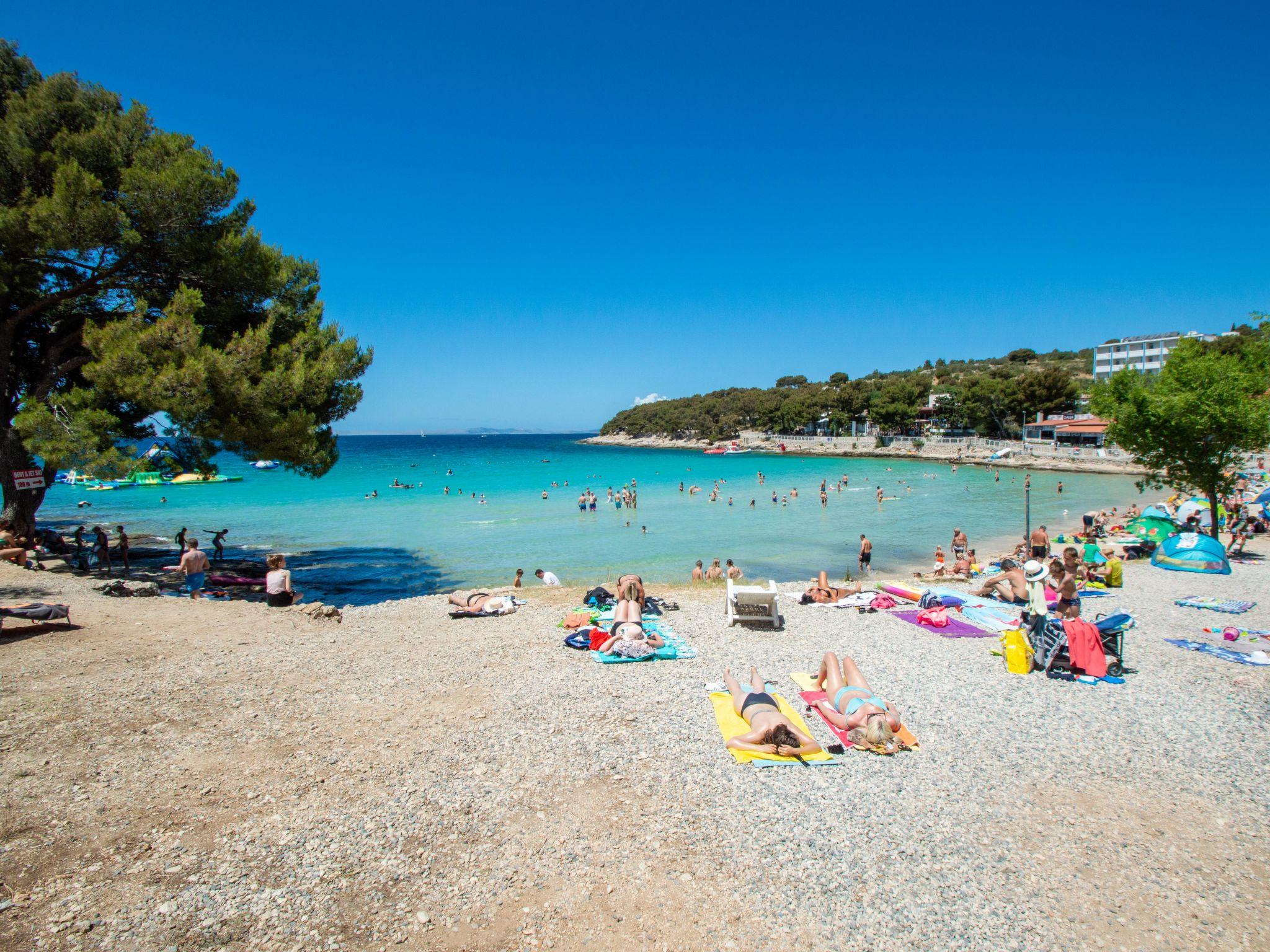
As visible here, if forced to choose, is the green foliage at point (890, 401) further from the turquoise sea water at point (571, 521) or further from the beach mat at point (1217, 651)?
the beach mat at point (1217, 651)

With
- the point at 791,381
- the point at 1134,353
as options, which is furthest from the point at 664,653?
the point at 791,381

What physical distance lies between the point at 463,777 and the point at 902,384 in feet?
310

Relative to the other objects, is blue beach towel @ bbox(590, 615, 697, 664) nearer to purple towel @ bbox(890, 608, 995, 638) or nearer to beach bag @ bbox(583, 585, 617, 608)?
beach bag @ bbox(583, 585, 617, 608)

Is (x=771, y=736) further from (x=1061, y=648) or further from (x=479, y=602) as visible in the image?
(x=479, y=602)

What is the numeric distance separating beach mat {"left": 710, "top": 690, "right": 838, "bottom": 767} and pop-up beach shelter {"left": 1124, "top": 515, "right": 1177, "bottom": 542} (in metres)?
15.7

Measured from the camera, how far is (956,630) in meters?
9.52

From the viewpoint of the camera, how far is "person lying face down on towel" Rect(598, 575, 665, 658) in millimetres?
8266

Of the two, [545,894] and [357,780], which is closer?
[545,894]

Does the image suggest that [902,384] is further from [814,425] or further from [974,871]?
[974,871]

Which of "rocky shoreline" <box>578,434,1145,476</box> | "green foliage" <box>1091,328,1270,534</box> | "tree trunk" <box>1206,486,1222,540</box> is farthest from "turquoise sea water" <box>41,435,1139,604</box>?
"tree trunk" <box>1206,486,1222,540</box>

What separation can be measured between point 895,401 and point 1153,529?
74.0m

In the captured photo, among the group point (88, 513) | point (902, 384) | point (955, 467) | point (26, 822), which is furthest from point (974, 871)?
point (902, 384)

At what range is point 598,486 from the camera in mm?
52688

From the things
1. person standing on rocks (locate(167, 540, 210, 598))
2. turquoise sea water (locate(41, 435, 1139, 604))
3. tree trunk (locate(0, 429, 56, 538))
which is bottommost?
turquoise sea water (locate(41, 435, 1139, 604))
